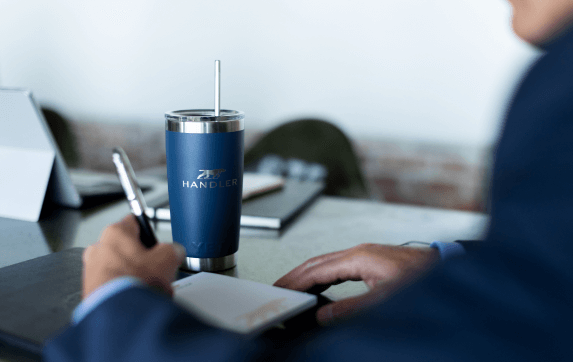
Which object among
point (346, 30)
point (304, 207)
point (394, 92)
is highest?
point (346, 30)

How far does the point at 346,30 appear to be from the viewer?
2.14 m

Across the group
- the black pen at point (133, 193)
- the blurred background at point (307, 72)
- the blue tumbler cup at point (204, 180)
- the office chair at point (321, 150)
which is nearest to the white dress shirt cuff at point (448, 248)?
the blue tumbler cup at point (204, 180)

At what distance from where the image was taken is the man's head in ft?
1.36

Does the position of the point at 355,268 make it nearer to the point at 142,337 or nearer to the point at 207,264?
the point at 207,264

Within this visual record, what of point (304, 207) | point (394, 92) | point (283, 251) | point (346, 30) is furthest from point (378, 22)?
point (283, 251)

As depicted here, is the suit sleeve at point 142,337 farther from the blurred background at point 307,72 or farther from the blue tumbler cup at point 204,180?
the blurred background at point 307,72

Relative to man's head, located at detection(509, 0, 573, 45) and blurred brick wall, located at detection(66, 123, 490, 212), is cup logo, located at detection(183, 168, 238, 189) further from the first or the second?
blurred brick wall, located at detection(66, 123, 490, 212)

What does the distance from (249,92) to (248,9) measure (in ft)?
1.29

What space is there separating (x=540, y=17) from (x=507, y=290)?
0.26 m

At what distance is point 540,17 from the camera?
44cm

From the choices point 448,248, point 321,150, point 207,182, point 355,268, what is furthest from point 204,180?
point 321,150

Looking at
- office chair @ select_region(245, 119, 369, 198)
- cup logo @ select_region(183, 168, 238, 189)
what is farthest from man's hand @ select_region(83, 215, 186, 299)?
office chair @ select_region(245, 119, 369, 198)

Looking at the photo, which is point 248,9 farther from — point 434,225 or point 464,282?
point 464,282

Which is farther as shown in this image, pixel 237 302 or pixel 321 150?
pixel 321 150
